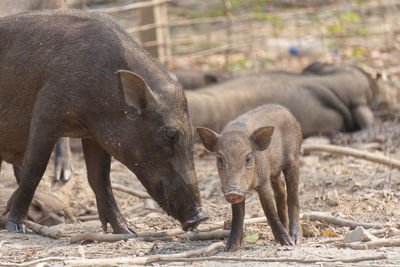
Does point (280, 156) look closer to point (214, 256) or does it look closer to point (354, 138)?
point (214, 256)

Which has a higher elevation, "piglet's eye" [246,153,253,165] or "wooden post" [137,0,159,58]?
"wooden post" [137,0,159,58]

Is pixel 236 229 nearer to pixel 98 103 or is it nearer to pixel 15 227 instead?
pixel 98 103

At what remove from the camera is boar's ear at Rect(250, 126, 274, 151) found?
4.26m

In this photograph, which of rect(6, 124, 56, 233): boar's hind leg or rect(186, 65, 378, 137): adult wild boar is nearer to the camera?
rect(6, 124, 56, 233): boar's hind leg

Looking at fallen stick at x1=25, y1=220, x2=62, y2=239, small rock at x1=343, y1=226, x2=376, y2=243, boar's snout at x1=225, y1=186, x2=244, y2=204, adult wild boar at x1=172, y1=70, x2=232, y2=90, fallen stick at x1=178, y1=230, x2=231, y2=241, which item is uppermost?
boar's snout at x1=225, y1=186, x2=244, y2=204

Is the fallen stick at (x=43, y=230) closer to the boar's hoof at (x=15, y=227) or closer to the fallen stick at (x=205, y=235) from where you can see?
the boar's hoof at (x=15, y=227)

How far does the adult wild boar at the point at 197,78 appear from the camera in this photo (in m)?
10.0

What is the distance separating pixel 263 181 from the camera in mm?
4312

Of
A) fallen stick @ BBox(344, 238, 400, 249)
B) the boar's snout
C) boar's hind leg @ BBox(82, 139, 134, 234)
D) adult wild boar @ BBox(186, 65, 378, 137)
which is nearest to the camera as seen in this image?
the boar's snout

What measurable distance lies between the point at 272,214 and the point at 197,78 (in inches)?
232

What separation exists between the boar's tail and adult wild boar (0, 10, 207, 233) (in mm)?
5082

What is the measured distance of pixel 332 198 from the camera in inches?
221

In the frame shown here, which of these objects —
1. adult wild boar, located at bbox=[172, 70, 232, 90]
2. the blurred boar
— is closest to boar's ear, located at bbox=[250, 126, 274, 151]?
the blurred boar

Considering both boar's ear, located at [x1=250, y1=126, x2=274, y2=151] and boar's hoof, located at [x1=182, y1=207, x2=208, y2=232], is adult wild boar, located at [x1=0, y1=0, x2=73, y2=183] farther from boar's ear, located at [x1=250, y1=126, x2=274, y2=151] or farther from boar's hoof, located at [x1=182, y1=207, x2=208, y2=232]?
boar's ear, located at [x1=250, y1=126, x2=274, y2=151]
